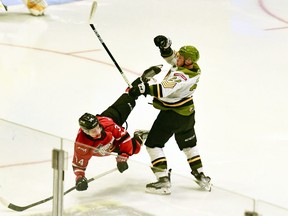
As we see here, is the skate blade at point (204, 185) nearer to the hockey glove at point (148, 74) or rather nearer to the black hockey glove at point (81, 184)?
the black hockey glove at point (81, 184)

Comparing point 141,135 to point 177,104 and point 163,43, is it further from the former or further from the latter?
point 163,43

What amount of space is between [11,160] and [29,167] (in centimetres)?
9

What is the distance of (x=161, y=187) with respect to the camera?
8.11 feet

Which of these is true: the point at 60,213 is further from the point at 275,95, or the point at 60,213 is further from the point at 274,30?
the point at 274,30

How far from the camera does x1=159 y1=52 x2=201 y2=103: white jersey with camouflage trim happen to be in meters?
3.29

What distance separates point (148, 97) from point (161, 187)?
2543 millimetres

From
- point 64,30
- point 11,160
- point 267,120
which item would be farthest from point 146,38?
point 11,160

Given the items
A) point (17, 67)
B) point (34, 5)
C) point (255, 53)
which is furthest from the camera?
point (34, 5)

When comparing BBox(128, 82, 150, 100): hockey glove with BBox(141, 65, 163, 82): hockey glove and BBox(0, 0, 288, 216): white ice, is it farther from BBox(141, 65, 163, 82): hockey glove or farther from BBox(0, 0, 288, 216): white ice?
BBox(0, 0, 288, 216): white ice

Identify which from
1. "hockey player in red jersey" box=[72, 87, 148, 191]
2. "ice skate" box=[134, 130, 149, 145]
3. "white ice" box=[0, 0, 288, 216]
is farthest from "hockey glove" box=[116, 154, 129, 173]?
"ice skate" box=[134, 130, 149, 145]

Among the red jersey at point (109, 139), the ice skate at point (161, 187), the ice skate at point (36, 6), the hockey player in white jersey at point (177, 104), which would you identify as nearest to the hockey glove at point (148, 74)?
the hockey player in white jersey at point (177, 104)

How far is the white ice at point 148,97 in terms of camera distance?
2428mm

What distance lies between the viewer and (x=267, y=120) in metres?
4.53

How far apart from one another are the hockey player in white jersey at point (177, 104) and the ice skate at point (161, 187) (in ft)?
2.28
